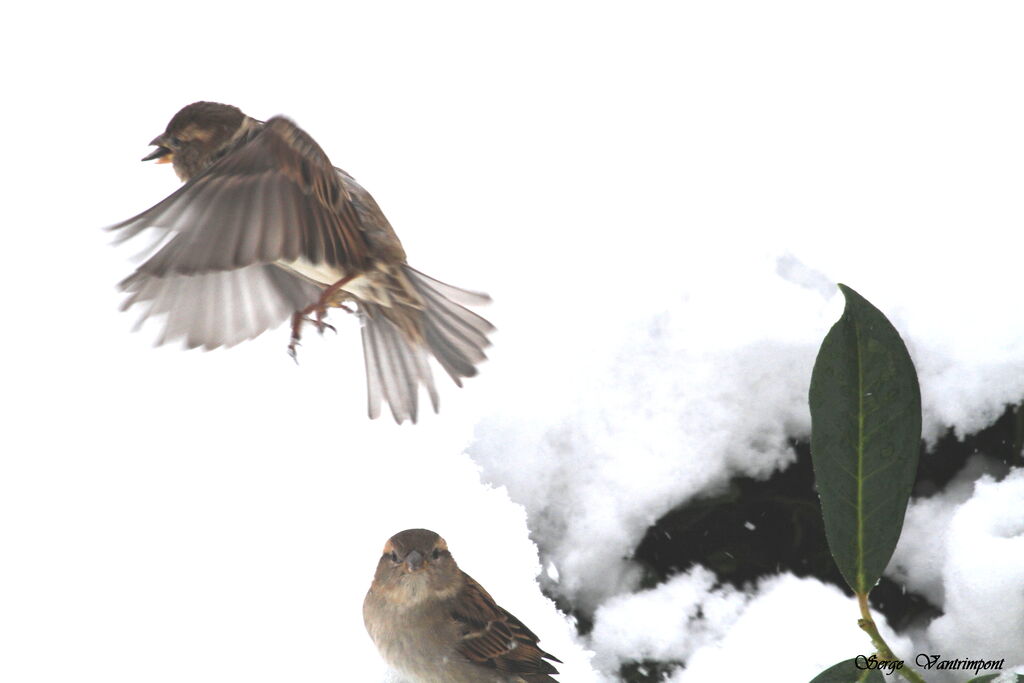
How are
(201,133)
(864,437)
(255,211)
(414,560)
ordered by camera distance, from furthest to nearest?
1. (414,560)
2. (201,133)
3. (255,211)
4. (864,437)

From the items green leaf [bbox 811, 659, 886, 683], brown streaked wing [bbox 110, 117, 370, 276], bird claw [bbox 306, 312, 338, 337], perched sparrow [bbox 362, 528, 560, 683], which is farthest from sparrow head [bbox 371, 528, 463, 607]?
green leaf [bbox 811, 659, 886, 683]

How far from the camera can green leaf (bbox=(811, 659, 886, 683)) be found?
591 millimetres

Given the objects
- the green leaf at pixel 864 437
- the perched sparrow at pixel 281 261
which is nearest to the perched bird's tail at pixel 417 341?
the perched sparrow at pixel 281 261

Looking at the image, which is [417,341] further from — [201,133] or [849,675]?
[849,675]

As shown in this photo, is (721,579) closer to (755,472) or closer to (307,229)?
(755,472)

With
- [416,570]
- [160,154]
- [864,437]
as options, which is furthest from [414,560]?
[864,437]

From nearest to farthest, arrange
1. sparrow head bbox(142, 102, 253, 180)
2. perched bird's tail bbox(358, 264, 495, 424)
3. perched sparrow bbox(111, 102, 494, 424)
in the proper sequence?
perched sparrow bbox(111, 102, 494, 424), sparrow head bbox(142, 102, 253, 180), perched bird's tail bbox(358, 264, 495, 424)

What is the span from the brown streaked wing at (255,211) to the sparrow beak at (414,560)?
0.43 m

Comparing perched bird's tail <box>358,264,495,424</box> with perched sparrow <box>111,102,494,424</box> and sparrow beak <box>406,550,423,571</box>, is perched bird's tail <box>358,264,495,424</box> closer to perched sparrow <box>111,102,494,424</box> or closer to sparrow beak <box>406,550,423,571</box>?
perched sparrow <box>111,102,494,424</box>

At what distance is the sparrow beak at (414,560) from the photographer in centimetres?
110

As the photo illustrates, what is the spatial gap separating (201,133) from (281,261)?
0.61 feet

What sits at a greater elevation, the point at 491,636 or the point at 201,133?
the point at 201,133

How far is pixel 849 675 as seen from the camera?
0.60 m

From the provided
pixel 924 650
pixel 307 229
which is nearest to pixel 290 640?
pixel 307 229
